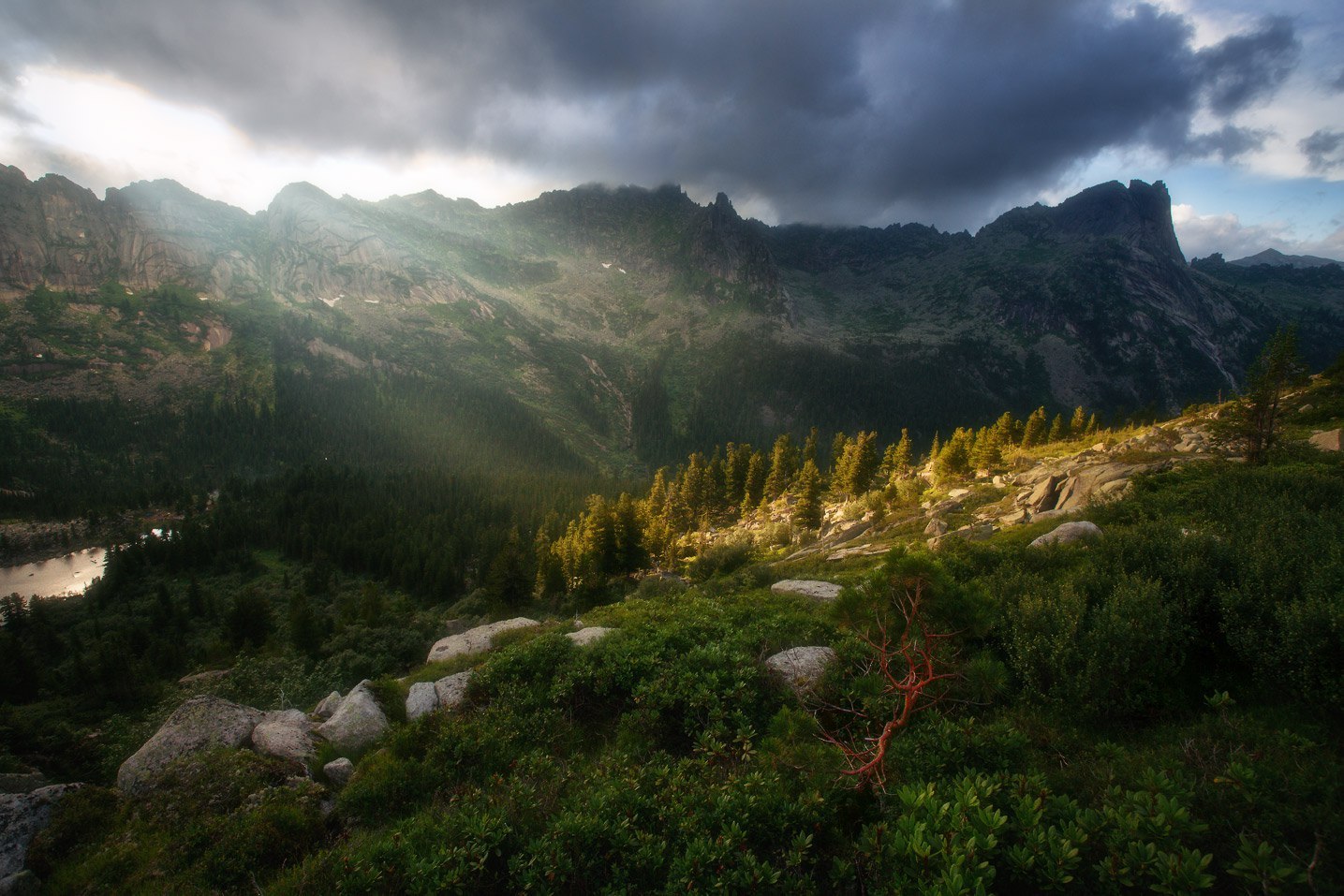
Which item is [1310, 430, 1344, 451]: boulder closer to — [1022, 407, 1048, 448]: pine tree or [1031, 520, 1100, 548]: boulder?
[1031, 520, 1100, 548]: boulder

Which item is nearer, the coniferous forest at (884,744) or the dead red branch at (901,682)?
the coniferous forest at (884,744)

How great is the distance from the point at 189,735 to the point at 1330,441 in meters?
41.8

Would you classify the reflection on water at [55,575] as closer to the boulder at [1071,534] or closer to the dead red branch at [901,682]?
the dead red branch at [901,682]

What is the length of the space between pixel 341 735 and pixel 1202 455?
127ft

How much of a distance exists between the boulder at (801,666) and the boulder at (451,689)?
26.3 feet

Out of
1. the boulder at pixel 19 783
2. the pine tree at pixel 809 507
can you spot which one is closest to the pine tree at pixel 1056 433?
the pine tree at pixel 809 507

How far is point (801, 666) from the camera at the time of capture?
1111 cm

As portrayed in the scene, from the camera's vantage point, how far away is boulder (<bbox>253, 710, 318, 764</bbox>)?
11.6m

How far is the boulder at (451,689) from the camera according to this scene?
1362cm

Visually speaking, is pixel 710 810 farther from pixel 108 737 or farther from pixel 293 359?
pixel 293 359

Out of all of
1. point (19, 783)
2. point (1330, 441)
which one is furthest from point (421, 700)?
point (1330, 441)

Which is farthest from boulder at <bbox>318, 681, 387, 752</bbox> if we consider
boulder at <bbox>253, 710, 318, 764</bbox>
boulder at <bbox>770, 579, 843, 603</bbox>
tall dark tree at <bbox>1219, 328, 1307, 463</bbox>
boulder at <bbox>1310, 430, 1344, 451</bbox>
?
boulder at <bbox>1310, 430, 1344, 451</bbox>

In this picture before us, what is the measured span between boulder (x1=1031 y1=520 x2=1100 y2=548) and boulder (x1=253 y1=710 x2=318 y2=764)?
68.0 ft

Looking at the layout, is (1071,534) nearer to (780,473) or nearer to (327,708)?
(327,708)
